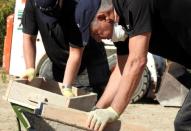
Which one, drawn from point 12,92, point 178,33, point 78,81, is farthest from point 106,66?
point 178,33

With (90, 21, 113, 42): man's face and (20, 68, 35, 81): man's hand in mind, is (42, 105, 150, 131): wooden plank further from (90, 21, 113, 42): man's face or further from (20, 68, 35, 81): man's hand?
(20, 68, 35, 81): man's hand

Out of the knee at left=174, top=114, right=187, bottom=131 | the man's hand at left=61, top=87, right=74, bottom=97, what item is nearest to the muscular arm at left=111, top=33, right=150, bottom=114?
the knee at left=174, top=114, right=187, bottom=131

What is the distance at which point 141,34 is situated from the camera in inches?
139

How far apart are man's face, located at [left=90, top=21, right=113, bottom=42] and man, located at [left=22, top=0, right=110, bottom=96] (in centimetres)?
104

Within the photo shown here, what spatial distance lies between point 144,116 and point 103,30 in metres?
3.86

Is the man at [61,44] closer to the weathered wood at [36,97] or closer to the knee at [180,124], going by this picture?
the weathered wood at [36,97]

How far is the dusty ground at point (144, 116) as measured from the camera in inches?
274

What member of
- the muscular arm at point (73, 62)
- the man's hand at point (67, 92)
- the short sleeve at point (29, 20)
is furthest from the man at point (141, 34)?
the short sleeve at point (29, 20)

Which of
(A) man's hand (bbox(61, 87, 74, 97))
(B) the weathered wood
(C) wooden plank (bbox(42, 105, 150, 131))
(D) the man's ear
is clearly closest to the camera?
(C) wooden plank (bbox(42, 105, 150, 131))

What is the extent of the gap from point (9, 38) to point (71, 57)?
396 centimetres

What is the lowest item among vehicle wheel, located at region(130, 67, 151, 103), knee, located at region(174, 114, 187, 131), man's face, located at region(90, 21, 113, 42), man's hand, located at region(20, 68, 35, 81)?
vehicle wheel, located at region(130, 67, 151, 103)

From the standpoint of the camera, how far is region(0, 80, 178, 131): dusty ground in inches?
274

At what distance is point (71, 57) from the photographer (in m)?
5.12

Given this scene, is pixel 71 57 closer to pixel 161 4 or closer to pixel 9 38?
pixel 161 4
